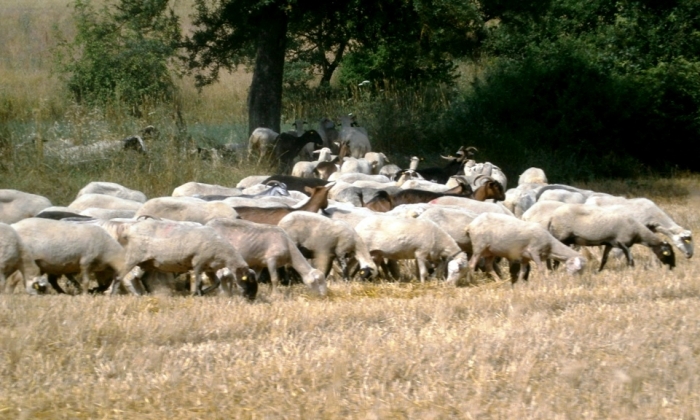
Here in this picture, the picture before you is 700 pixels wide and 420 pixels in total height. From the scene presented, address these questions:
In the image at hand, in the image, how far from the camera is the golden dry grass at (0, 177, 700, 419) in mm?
5957

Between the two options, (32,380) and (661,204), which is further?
(661,204)

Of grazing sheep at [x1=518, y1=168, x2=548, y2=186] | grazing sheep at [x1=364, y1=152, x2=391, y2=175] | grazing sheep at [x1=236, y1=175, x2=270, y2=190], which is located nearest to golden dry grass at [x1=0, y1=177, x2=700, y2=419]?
grazing sheep at [x1=236, y1=175, x2=270, y2=190]

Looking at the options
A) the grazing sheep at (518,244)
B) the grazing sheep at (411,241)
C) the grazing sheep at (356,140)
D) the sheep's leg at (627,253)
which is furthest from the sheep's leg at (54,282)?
the grazing sheep at (356,140)

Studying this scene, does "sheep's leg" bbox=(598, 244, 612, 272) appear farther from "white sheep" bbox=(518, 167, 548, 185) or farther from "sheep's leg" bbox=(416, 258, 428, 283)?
"white sheep" bbox=(518, 167, 548, 185)

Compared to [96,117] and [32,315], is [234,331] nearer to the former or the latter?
[32,315]

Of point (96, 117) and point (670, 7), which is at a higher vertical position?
point (670, 7)

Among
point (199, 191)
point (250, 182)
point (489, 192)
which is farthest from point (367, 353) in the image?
point (250, 182)

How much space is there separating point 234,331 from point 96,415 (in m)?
1.83

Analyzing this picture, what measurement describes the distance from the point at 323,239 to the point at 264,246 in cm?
101

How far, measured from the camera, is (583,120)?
73.0 feet

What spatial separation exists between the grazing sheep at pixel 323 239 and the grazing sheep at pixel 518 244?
1.27 metres

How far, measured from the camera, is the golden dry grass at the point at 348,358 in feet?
19.5

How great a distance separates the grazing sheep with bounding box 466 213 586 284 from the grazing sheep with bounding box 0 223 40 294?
4711 mm

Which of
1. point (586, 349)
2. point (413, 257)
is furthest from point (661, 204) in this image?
point (586, 349)
